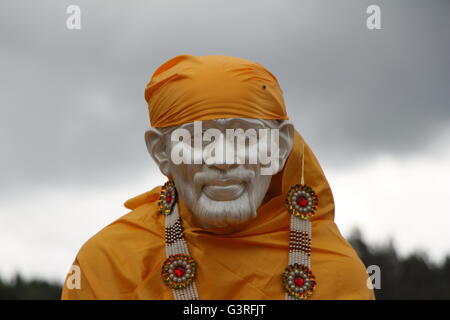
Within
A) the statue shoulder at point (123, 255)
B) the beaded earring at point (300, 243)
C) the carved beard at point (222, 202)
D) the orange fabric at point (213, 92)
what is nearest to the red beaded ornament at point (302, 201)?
the beaded earring at point (300, 243)

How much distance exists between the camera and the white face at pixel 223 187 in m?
5.24

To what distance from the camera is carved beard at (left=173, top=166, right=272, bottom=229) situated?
524cm

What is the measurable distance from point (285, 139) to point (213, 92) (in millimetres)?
643

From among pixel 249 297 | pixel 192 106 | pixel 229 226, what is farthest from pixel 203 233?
pixel 192 106

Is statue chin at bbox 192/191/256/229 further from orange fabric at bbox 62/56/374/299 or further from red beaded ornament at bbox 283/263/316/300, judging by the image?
red beaded ornament at bbox 283/263/316/300

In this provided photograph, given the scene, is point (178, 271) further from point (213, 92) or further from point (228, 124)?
point (213, 92)

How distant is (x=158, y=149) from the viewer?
5.67 m

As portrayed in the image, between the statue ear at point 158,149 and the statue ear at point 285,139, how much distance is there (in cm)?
76

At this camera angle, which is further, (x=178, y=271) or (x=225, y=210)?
(x=178, y=271)

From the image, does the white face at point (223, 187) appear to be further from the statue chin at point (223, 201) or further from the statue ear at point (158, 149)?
the statue ear at point (158, 149)

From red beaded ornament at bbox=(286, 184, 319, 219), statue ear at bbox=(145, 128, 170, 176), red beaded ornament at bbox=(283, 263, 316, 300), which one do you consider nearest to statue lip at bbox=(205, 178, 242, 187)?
statue ear at bbox=(145, 128, 170, 176)

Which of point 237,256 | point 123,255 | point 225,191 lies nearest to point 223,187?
point 225,191

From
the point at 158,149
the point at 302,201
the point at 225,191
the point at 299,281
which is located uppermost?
the point at 158,149

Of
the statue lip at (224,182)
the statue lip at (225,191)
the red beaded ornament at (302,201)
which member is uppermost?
the statue lip at (224,182)
